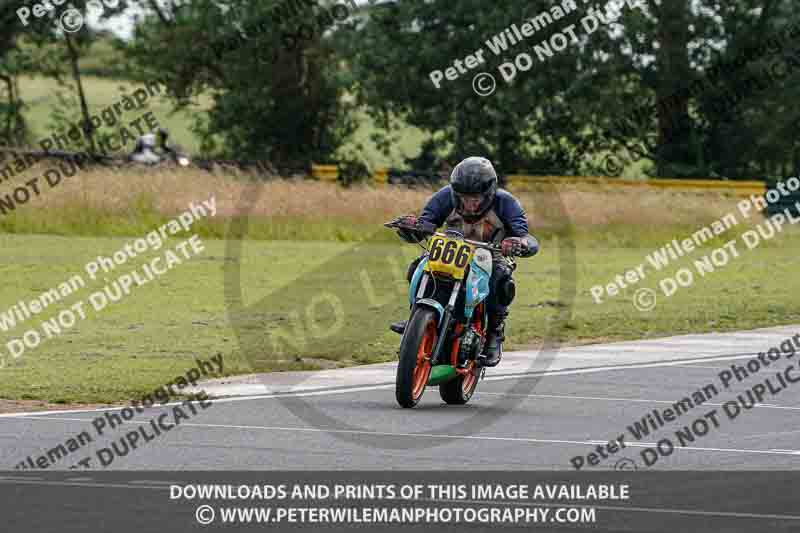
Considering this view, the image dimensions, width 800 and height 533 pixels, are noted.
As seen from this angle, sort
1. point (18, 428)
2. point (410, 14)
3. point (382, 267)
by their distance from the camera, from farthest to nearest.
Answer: point (410, 14), point (382, 267), point (18, 428)

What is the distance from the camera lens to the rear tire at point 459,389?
1402 centimetres

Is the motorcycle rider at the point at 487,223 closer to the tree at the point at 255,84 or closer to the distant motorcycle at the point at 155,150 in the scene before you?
the distant motorcycle at the point at 155,150

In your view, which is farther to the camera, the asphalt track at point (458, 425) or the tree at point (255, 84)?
the tree at point (255, 84)

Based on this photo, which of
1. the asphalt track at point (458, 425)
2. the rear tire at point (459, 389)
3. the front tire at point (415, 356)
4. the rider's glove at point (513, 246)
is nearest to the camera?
the asphalt track at point (458, 425)

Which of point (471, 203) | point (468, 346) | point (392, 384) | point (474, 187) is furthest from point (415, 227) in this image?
point (392, 384)

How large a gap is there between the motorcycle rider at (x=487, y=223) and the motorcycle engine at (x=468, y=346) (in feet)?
1.01

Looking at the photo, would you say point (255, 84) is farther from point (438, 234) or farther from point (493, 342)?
point (438, 234)

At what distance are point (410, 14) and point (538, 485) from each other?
4612cm

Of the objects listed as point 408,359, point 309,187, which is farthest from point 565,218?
point 408,359

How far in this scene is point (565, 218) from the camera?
37.5 metres

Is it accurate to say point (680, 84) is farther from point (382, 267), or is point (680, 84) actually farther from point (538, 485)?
point (538, 485)

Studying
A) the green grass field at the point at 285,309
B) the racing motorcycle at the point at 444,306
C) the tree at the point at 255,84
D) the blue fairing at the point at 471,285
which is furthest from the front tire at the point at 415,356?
the tree at the point at 255,84

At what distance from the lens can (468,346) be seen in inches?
535

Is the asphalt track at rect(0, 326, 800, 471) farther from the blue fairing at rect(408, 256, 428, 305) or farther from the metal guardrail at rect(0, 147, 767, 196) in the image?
the metal guardrail at rect(0, 147, 767, 196)
